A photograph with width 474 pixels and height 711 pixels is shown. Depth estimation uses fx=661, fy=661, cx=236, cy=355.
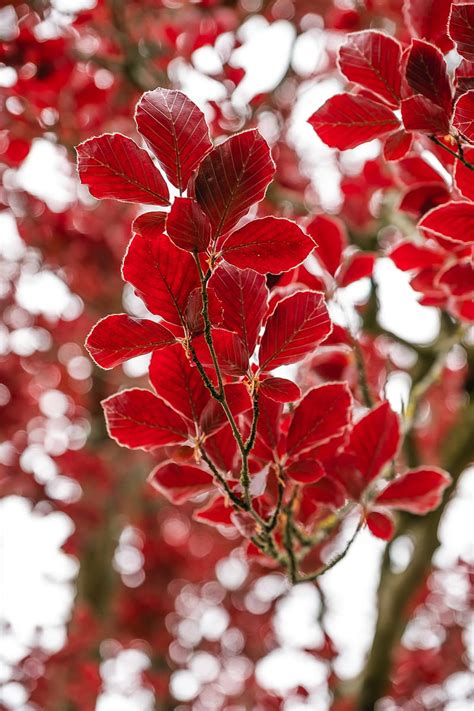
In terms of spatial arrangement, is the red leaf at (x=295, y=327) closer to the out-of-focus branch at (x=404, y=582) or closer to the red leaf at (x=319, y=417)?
the red leaf at (x=319, y=417)

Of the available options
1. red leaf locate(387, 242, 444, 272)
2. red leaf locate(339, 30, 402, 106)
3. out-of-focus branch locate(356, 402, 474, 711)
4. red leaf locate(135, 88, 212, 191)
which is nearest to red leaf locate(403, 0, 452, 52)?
red leaf locate(339, 30, 402, 106)

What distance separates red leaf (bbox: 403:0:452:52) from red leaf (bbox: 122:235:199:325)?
47 centimetres

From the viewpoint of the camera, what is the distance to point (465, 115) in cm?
64

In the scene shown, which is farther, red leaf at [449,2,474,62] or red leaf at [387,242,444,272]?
red leaf at [387,242,444,272]

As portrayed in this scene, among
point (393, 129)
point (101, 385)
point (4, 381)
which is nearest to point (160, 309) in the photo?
point (393, 129)

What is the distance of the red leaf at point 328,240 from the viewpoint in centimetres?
111

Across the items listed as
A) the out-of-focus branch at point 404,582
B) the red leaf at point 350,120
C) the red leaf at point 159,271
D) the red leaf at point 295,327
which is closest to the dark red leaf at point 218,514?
the red leaf at point 295,327

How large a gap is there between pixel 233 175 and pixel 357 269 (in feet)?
1.95

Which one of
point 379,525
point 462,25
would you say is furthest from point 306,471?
point 462,25

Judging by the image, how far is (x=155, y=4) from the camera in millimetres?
2332

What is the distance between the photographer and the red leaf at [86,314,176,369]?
2.24 feet

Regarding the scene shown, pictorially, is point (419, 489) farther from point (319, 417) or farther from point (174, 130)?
point (174, 130)

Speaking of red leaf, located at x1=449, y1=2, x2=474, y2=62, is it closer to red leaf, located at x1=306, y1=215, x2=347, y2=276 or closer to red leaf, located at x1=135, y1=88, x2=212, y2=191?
red leaf, located at x1=135, y1=88, x2=212, y2=191

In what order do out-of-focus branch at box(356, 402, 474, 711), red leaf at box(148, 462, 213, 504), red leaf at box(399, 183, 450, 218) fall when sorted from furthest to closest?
out-of-focus branch at box(356, 402, 474, 711) → red leaf at box(399, 183, 450, 218) → red leaf at box(148, 462, 213, 504)
